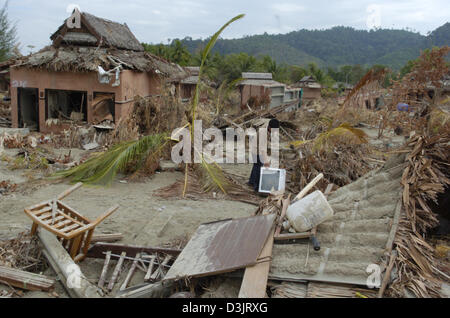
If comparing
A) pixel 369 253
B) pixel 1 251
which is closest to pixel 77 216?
pixel 1 251

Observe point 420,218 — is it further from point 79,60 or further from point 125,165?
point 79,60

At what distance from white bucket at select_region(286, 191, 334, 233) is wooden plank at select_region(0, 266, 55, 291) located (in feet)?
9.32

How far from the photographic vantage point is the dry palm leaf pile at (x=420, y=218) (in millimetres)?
3502

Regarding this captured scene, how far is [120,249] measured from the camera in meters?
5.21

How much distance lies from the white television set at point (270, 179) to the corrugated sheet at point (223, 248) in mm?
3397

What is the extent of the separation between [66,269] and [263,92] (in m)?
18.3

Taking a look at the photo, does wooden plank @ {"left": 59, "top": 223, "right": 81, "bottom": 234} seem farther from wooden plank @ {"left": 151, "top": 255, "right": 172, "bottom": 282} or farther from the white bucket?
the white bucket

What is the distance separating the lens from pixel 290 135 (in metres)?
15.8

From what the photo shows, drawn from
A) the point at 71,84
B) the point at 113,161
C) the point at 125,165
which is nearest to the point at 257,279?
the point at 113,161

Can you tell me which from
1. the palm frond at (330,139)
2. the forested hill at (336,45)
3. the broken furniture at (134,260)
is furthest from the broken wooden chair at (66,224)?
the forested hill at (336,45)

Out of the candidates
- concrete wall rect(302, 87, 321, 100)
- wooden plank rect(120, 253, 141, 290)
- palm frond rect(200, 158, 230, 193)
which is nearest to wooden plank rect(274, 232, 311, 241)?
wooden plank rect(120, 253, 141, 290)

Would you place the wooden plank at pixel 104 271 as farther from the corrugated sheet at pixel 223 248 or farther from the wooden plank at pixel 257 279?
the wooden plank at pixel 257 279

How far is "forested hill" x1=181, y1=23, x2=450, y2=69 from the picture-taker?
265 feet
